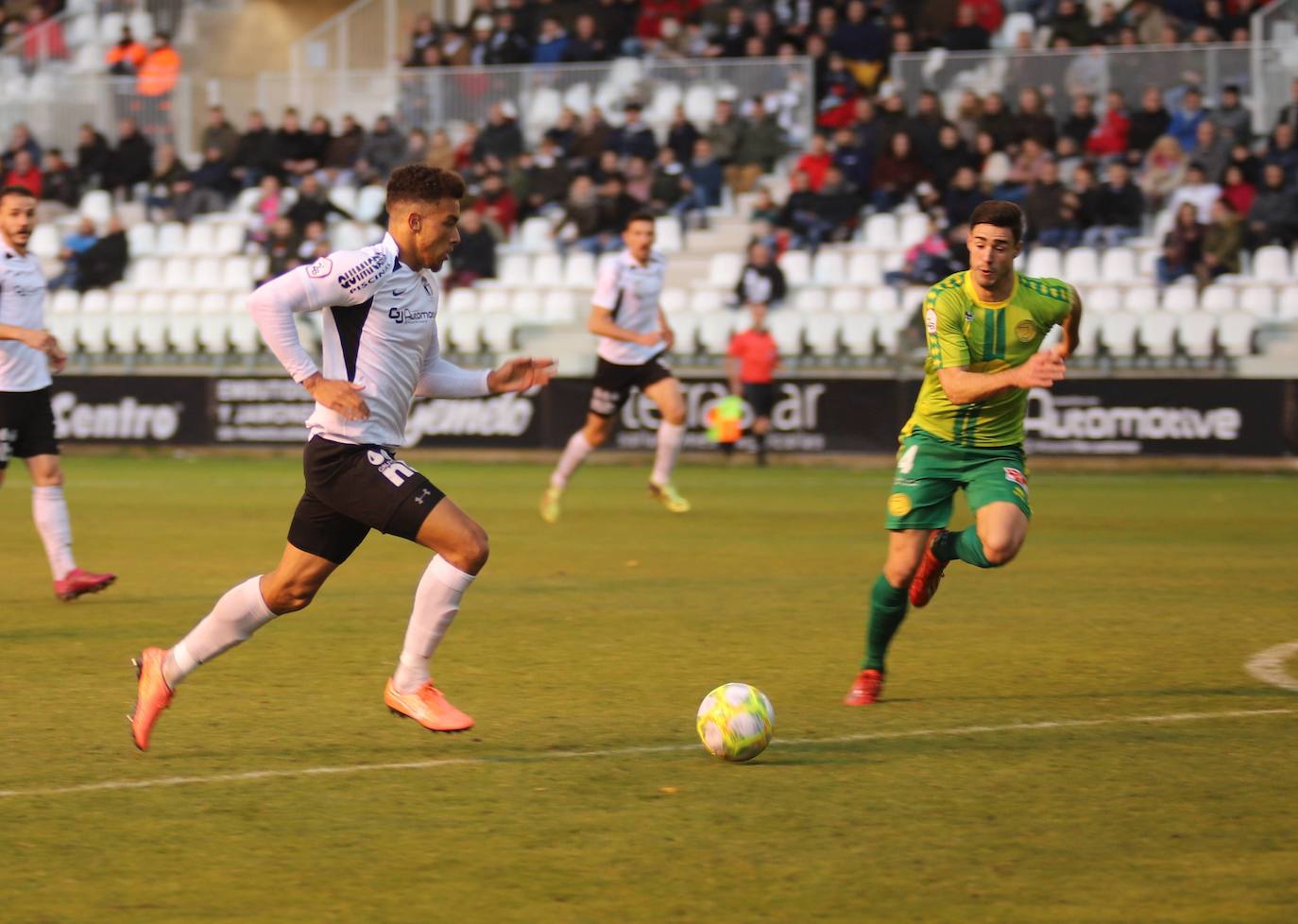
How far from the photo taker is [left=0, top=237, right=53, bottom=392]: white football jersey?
9.56m

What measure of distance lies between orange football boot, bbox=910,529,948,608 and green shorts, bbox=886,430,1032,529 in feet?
0.63

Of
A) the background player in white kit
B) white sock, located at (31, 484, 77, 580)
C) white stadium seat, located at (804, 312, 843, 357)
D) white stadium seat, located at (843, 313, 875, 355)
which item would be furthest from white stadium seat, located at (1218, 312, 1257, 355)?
white sock, located at (31, 484, 77, 580)

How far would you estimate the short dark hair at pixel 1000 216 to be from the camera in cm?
661

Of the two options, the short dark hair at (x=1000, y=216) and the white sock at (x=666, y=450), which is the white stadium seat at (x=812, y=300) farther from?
the short dark hair at (x=1000, y=216)

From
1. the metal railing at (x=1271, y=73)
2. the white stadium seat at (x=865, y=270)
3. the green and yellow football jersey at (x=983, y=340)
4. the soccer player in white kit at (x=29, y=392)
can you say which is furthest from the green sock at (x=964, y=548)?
the metal railing at (x=1271, y=73)

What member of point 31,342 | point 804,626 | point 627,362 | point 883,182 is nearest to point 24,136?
point 883,182

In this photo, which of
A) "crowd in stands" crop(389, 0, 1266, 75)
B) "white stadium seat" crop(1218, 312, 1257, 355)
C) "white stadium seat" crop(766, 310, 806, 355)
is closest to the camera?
"white stadium seat" crop(1218, 312, 1257, 355)

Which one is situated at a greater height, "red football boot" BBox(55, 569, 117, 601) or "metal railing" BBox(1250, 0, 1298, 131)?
"metal railing" BBox(1250, 0, 1298, 131)

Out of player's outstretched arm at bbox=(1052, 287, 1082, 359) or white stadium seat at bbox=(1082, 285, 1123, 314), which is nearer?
player's outstretched arm at bbox=(1052, 287, 1082, 359)

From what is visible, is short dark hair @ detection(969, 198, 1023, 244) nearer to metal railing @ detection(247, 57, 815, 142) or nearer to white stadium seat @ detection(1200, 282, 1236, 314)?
white stadium seat @ detection(1200, 282, 1236, 314)

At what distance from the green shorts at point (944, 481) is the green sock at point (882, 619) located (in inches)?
10.2

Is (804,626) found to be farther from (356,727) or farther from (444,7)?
(444,7)

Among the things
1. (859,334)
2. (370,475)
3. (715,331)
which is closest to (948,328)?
(370,475)

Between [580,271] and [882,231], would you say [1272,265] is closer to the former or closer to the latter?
[882,231]
